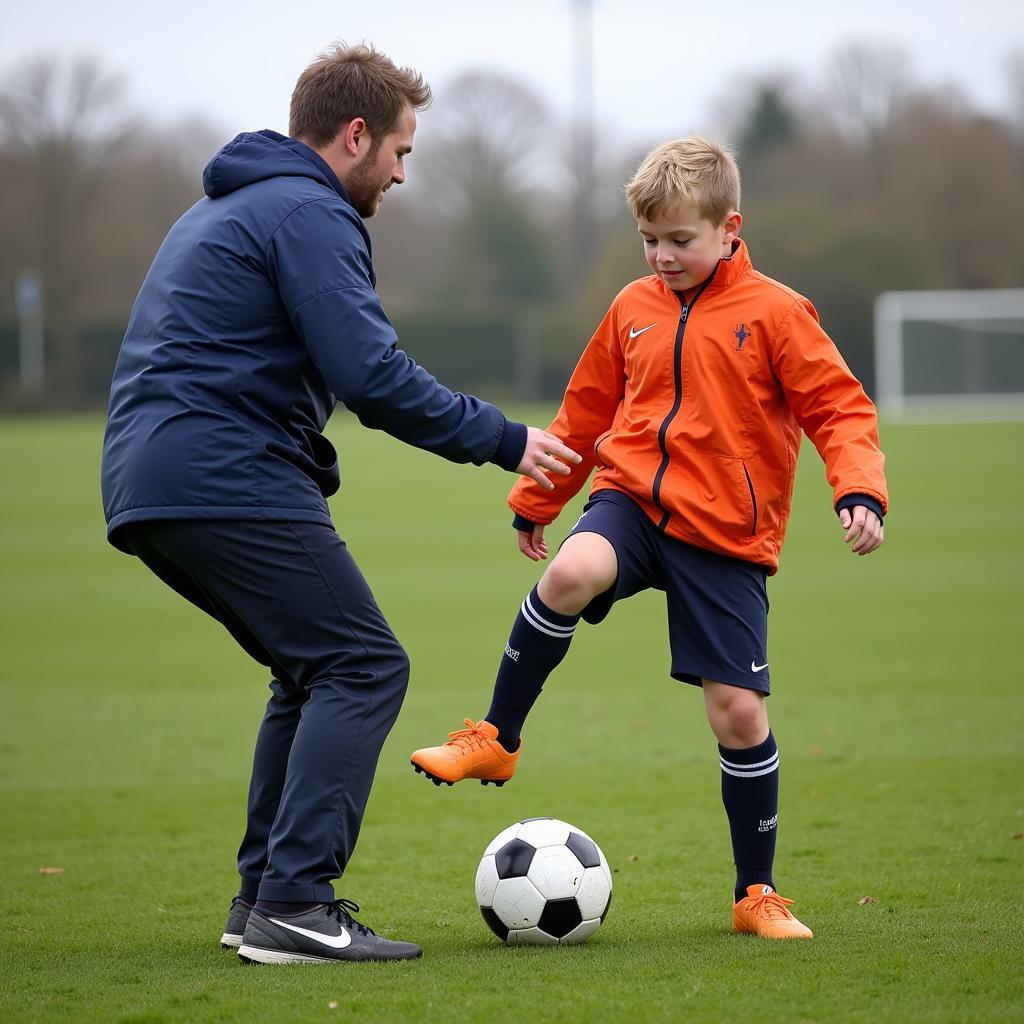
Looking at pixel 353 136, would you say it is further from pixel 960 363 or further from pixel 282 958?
pixel 960 363

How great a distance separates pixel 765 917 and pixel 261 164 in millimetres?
2467

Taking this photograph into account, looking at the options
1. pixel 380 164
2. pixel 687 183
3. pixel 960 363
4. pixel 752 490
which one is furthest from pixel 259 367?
pixel 960 363

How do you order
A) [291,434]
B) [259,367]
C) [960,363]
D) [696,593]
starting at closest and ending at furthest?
[259,367] < [291,434] < [696,593] < [960,363]

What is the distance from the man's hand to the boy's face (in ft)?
1.97

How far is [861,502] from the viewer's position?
405 centimetres

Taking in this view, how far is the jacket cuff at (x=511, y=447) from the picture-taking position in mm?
3961

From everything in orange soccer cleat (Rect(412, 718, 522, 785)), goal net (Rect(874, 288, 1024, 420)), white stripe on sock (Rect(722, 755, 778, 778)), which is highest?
orange soccer cleat (Rect(412, 718, 522, 785))

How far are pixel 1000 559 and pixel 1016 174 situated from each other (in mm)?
40526

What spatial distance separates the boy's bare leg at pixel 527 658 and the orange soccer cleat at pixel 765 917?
2.50ft

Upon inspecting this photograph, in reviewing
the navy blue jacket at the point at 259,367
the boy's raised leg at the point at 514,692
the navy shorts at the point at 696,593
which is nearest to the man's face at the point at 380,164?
the navy blue jacket at the point at 259,367

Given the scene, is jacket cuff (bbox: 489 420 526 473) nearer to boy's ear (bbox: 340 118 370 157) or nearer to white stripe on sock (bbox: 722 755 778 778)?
boy's ear (bbox: 340 118 370 157)

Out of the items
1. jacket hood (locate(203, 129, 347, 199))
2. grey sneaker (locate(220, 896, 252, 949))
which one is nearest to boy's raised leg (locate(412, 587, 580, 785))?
grey sneaker (locate(220, 896, 252, 949))

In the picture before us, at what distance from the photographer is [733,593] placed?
426 centimetres

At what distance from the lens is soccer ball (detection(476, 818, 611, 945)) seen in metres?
4.18
